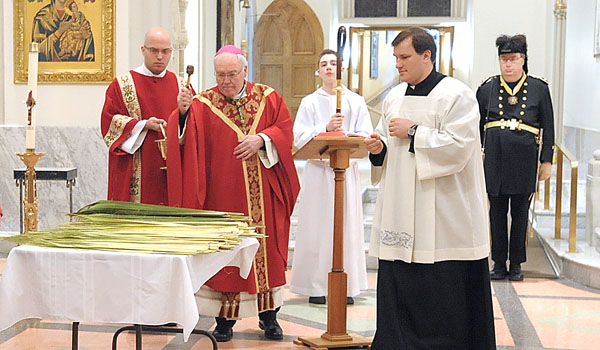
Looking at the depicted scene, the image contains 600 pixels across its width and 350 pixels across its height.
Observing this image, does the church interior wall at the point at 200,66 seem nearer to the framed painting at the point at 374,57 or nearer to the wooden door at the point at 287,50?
the framed painting at the point at 374,57

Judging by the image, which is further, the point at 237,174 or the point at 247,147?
the point at 237,174

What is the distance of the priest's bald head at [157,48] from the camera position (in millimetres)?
5465

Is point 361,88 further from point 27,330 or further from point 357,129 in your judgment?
point 27,330

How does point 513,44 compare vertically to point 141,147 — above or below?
above

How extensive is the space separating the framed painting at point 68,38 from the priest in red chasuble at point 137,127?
3115mm

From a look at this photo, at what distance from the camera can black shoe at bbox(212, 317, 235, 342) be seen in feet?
17.6

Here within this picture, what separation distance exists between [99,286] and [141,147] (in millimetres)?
2448

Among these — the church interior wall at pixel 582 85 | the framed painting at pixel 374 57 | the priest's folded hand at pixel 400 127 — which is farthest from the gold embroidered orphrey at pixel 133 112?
the framed painting at pixel 374 57

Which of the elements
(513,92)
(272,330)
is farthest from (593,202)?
(272,330)

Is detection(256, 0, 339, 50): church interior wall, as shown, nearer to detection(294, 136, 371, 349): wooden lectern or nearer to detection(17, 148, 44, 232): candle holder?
detection(294, 136, 371, 349): wooden lectern

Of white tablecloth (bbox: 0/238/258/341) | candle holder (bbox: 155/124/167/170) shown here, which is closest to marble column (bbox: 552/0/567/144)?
candle holder (bbox: 155/124/167/170)

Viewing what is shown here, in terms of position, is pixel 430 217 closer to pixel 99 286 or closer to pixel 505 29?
pixel 99 286

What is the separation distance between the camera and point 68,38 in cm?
884

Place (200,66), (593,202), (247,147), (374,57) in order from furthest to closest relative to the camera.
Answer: (374,57) → (200,66) → (593,202) → (247,147)
